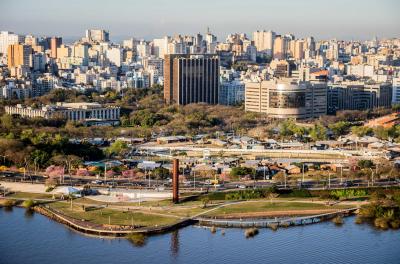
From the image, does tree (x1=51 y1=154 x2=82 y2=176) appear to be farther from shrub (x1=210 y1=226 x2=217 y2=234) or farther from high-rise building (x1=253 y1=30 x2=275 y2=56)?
high-rise building (x1=253 y1=30 x2=275 y2=56)

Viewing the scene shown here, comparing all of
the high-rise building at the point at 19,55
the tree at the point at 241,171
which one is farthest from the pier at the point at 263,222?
the high-rise building at the point at 19,55

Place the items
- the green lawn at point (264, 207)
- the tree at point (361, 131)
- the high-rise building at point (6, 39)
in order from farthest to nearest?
1. the high-rise building at point (6, 39)
2. the tree at point (361, 131)
3. the green lawn at point (264, 207)

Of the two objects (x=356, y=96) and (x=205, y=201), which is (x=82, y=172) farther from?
(x=356, y=96)

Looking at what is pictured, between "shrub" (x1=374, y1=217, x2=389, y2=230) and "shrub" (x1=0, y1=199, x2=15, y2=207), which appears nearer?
"shrub" (x1=374, y1=217, x2=389, y2=230)

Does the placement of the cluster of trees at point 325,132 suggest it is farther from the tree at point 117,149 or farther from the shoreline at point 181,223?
the shoreline at point 181,223

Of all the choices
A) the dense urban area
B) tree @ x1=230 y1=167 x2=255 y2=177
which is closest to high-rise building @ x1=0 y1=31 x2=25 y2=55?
the dense urban area

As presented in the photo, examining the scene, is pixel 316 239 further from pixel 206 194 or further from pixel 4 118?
pixel 4 118
